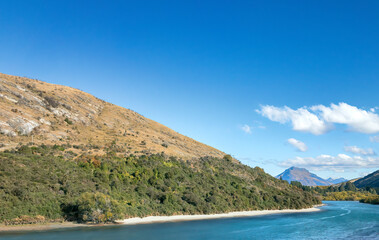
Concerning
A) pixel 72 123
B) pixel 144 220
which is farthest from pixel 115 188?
pixel 72 123

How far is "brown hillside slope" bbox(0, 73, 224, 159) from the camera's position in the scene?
8460 cm

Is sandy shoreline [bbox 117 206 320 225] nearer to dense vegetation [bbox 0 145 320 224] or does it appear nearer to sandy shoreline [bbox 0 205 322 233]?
sandy shoreline [bbox 0 205 322 233]

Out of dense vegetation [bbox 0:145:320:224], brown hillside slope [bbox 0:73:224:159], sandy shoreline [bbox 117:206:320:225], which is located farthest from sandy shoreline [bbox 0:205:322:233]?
brown hillside slope [bbox 0:73:224:159]

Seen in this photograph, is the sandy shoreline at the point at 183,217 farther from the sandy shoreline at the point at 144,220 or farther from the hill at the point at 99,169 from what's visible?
the hill at the point at 99,169

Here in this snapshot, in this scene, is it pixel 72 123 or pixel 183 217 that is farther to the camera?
pixel 72 123

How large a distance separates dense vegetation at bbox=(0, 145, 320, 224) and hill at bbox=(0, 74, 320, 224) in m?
0.18

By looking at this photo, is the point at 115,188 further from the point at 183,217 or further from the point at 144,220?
the point at 183,217

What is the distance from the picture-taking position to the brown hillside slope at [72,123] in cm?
8460

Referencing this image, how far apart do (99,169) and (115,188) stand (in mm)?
7541

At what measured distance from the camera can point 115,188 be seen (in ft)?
221

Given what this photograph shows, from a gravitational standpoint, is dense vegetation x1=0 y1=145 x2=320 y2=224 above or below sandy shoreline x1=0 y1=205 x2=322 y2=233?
above

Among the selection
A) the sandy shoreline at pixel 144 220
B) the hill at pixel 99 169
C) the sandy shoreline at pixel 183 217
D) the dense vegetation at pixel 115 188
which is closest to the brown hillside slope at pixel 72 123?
the hill at pixel 99 169

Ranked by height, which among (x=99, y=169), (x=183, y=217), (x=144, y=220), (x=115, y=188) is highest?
(x=99, y=169)

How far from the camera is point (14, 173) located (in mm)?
56000
